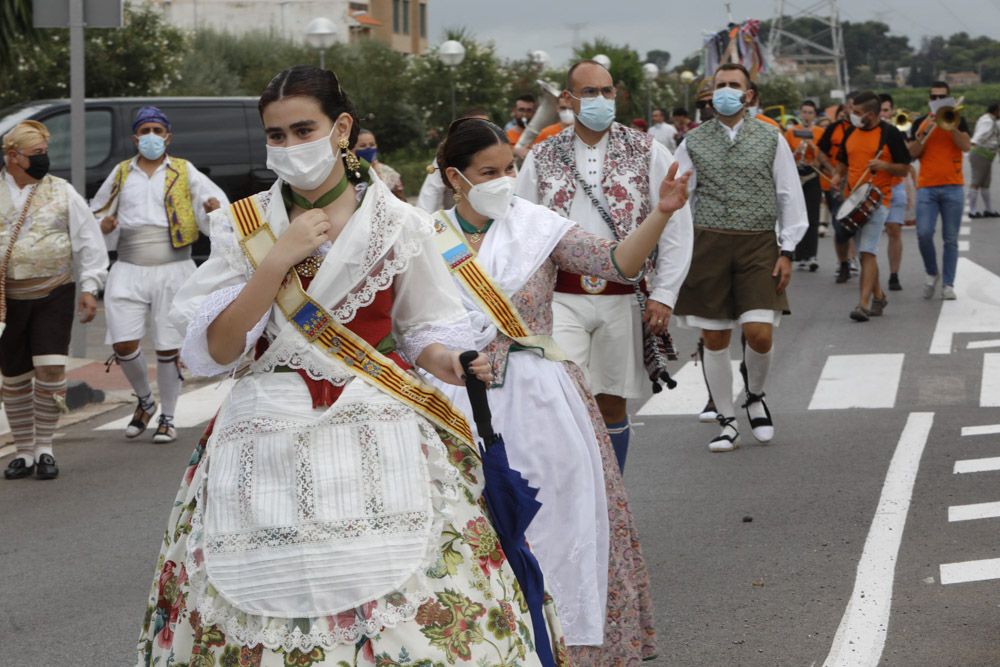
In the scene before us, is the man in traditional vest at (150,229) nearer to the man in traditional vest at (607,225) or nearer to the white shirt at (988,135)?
the man in traditional vest at (607,225)

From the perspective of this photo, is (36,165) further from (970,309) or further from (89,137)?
(970,309)

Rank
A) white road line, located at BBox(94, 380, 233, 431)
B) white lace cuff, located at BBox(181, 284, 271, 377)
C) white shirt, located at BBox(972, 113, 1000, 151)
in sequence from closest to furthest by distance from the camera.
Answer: white lace cuff, located at BBox(181, 284, 271, 377), white road line, located at BBox(94, 380, 233, 431), white shirt, located at BBox(972, 113, 1000, 151)

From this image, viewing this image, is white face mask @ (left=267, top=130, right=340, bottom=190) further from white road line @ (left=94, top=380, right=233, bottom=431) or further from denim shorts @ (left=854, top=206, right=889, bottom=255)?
denim shorts @ (left=854, top=206, right=889, bottom=255)

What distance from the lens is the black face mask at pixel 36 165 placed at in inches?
357

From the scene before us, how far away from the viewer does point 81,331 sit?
527 inches

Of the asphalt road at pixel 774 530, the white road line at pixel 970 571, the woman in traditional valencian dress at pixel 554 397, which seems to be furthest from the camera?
the white road line at pixel 970 571

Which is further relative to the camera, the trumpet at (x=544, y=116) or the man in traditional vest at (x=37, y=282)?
the trumpet at (x=544, y=116)

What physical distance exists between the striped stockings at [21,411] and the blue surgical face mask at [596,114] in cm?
410

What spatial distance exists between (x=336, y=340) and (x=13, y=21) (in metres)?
16.0

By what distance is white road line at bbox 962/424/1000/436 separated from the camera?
9.45 m

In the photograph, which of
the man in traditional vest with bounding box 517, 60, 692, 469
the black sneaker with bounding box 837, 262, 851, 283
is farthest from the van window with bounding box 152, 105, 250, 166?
the man in traditional vest with bounding box 517, 60, 692, 469

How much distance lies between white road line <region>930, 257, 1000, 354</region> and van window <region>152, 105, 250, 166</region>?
25.1 feet

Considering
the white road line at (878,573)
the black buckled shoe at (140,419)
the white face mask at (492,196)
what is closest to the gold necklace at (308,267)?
the white face mask at (492,196)

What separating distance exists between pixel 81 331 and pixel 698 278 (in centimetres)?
626
